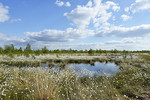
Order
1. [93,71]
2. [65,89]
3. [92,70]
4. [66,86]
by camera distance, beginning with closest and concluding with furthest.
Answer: [65,89]
[66,86]
[93,71]
[92,70]

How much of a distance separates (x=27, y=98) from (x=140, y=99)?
507cm

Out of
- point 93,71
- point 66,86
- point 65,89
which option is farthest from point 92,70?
point 65,89

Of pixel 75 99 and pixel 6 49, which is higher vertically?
pixel 6 49

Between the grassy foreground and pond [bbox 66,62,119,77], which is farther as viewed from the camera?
pond [bbox 66,62,119,77]

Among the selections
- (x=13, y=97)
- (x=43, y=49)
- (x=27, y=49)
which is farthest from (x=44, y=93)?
(x=43, y=49)

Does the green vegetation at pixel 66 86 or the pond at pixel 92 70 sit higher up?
the green vegetation at pixel 66 86

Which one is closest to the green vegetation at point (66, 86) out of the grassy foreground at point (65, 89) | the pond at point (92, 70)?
the grassy foreground at point (65, 89)

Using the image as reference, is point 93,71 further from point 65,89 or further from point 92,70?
point 65,89

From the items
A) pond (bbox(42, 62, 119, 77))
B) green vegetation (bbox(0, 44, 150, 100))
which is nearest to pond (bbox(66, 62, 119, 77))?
pond (bbox(42, 62, 119, 77))

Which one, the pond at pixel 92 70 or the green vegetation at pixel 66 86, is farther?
the pond at pixel 92 70

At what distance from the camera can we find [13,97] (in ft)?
13.5

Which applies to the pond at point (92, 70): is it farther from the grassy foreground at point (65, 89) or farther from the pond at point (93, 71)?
the grassy foreground at point (65, 89)

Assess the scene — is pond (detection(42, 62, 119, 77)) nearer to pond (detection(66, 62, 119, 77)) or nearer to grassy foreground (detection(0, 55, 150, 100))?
pond (detection(66, 62, 119, 77))

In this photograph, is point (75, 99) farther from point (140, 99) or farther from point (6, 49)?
point (6, 49)
